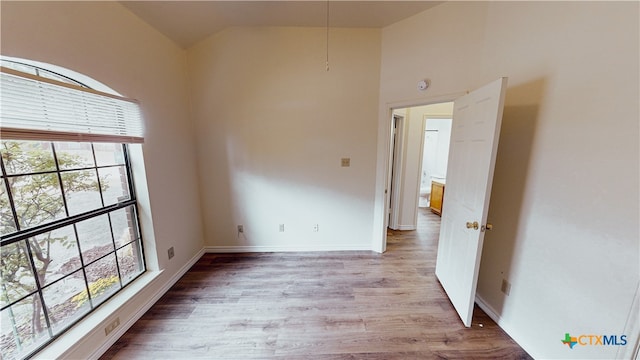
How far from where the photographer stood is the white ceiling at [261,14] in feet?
6.68

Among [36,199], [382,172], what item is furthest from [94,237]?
[382,172]

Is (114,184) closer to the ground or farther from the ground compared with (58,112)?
closer to the ground

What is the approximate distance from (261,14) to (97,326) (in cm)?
318

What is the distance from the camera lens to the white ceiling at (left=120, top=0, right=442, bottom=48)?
2.04 m

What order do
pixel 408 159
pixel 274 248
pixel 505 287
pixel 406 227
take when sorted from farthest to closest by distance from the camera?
pixel 406 227, pixel 408 159, pixel 274 248, pixel 505 287

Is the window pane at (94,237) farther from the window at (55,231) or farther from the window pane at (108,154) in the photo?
the window pane at (108,154)

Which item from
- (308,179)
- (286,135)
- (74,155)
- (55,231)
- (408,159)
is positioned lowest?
(55,231)

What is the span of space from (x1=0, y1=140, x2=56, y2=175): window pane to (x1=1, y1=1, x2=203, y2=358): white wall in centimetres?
50

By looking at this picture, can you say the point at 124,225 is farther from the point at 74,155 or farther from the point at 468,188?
the point at 468,188

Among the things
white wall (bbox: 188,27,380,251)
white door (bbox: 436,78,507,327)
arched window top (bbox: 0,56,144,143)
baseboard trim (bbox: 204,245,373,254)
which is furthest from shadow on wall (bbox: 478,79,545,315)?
arched window top (bbox: 0,56,144,143)

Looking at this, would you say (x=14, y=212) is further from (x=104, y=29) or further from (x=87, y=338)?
(x=104, y=29)

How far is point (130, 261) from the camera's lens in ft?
6.66

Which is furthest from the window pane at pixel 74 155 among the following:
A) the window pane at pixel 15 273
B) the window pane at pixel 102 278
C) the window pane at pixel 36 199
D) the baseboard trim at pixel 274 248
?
the baseboard trim at pixel 274 248

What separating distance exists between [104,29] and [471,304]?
11.9 ft
